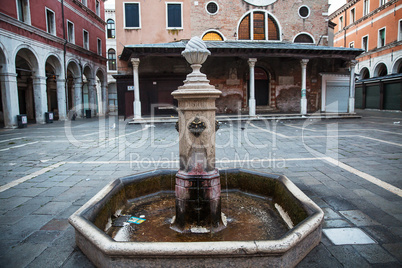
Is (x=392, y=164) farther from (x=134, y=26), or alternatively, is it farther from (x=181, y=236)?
(x=134, y=26)

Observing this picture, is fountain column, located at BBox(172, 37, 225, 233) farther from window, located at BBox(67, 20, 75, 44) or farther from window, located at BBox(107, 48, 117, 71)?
window, located at BBox(107, 48, 117, 71)

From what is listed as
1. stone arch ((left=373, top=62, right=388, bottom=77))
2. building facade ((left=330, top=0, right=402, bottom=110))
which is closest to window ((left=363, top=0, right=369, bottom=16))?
building facade ((left=330, top=0, right=402, bottom=110))

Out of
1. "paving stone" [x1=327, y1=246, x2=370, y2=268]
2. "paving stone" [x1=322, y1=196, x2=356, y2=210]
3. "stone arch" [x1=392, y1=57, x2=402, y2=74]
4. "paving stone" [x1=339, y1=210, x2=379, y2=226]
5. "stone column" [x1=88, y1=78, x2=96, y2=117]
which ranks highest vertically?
"stone arch" [x1=392, y1=57, x2=402, y2=74]

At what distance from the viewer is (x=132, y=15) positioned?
17406 mm

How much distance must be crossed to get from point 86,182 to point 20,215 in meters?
1.34

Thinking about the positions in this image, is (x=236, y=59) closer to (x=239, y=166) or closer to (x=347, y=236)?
(x=239, y=166)

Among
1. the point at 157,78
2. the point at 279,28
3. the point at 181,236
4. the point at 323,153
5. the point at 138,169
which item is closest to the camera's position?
the point at 181,236

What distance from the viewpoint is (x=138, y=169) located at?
5250 mm

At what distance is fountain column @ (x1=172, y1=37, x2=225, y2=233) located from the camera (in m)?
2.92

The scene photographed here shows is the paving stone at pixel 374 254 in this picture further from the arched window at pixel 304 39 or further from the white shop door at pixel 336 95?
the arched window at pixel 304 39

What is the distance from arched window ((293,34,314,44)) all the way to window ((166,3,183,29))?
8251 millimetres

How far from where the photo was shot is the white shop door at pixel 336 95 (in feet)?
60.3

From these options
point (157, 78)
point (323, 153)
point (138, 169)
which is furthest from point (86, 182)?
point (157, 78)

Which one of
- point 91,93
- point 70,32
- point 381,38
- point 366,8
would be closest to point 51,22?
point 70,32
